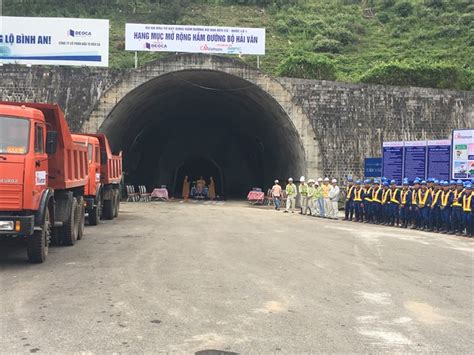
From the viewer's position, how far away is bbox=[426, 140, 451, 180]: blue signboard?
1894 centimetres

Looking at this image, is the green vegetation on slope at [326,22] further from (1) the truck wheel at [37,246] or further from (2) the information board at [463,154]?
(1) the truck wheel at [37,246]

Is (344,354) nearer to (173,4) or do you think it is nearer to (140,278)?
(140,278)

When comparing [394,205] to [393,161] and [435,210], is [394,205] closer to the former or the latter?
[435,210]

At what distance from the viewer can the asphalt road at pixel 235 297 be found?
533 cm

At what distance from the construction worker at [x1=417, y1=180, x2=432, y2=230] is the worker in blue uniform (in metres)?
0.53

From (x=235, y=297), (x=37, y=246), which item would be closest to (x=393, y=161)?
(x=37, y=246)

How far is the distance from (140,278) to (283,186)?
22.2m

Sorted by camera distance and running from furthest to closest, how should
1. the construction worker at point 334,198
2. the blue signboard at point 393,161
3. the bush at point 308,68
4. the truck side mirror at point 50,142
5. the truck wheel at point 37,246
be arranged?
1. the bush at point 308,68
2. the construction worker at point 334,198
3. the blue signboard at point 393,161
4. the truck side mirror at point 50,142
5. the truck wheel at point 37,246

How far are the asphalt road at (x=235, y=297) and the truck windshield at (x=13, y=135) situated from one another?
195 centimetres

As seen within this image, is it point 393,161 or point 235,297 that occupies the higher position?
point 393,161

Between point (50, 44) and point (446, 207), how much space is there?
19410 mm

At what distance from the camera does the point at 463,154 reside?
1791 centimetres

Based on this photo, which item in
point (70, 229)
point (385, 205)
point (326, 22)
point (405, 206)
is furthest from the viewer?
point (326, 22)

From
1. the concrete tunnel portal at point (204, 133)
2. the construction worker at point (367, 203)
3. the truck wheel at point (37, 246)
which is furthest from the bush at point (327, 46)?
the truck wheel at point (37, 246)
